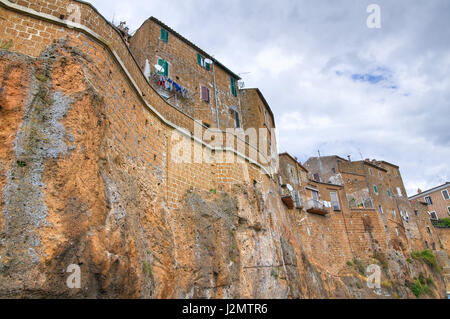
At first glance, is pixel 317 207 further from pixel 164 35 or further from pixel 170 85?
pixel 164 35

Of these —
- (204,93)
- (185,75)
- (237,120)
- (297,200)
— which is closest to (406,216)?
(297,200)

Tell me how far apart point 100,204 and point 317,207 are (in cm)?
1840

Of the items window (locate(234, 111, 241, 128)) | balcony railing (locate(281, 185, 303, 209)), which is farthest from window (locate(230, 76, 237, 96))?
balcony railing (locate(281, 185, 303, 209))

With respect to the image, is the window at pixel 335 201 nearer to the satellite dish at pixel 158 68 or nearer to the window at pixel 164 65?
the window at pixel 164 65

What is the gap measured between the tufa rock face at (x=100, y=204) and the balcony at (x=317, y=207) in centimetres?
1013

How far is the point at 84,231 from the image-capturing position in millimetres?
5320

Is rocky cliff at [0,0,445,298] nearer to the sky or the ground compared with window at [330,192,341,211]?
nearer to the ground

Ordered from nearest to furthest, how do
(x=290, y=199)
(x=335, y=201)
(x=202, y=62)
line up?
1. (x=290, y=199)
2. (x=202, y=62)
3. (x=335, y=201)

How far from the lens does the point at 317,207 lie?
70.8ft

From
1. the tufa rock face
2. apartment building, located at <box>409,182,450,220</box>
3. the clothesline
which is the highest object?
the clothesline

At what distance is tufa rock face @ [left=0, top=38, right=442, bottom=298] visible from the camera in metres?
4.93

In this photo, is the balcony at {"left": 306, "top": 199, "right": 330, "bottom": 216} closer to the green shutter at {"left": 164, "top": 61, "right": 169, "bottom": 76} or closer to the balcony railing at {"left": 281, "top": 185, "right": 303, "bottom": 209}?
the balcony railing at {"left": 281, "top": 185, "right": 303, "bottom": 209}

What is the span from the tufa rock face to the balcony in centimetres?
1013
